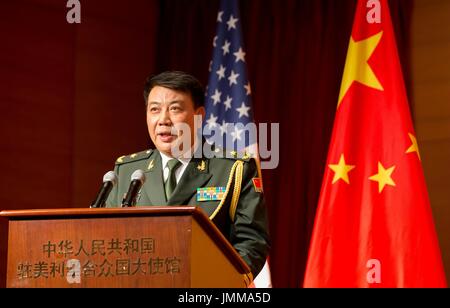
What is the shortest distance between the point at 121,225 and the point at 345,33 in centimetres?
287

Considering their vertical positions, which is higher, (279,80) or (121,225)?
(279,80)

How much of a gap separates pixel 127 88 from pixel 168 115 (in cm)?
242

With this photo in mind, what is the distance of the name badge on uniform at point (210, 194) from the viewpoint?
277 cm

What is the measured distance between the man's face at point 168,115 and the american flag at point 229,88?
155cm

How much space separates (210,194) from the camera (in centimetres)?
278

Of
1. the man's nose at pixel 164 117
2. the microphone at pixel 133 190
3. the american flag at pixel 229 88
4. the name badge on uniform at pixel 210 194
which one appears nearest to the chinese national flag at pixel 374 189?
the american flag at pixel 229 88

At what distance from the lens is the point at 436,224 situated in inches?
164

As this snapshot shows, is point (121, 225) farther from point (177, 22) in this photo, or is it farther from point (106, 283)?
point (177, 22)

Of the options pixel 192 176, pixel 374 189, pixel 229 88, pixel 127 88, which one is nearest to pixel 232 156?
pixel 192 176

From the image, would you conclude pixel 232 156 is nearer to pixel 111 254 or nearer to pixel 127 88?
pixel 111 254

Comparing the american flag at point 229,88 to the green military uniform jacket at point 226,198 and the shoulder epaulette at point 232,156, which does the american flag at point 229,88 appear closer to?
the shoulder epaulette at point 232,156

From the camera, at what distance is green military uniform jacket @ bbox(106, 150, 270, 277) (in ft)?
8.82
